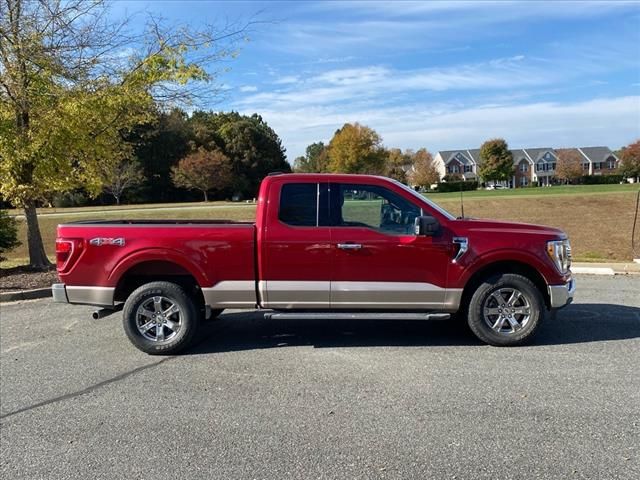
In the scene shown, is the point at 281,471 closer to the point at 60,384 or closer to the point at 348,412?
the point at 348,412

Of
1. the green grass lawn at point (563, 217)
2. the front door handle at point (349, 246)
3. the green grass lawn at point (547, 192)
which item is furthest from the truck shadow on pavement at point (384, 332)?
the green grass lawn at point (547, 192)

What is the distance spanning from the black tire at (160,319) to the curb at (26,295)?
465 cm

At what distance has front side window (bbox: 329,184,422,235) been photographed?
5.68 metres

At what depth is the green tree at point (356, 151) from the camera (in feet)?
235

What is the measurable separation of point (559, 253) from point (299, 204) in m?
2.92

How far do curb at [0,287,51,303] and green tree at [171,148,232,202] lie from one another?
177ft

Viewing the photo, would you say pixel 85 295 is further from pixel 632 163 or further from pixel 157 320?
pixel 632 163

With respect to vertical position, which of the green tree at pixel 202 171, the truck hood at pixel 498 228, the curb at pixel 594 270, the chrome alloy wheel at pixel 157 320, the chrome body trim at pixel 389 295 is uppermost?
the green tree at pixel 202 171

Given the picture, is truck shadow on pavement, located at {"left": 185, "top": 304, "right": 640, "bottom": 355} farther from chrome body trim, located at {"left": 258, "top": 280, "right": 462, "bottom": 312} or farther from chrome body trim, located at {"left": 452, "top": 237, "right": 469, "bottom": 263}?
chrome body trim, located at {"left": 452, "top": 237, "right": 469, "bottom": 263}

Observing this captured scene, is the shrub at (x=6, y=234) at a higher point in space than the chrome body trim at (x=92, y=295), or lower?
higher

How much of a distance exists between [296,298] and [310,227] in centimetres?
80

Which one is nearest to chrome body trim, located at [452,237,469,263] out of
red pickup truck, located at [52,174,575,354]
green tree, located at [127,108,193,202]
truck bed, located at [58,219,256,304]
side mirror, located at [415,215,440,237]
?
red pickup truck, located at [52,174,575,354]

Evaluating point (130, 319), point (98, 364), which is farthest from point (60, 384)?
point (130, 319)

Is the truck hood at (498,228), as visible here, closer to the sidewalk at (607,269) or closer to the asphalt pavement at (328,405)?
the asphalt pavement at (328,405)
